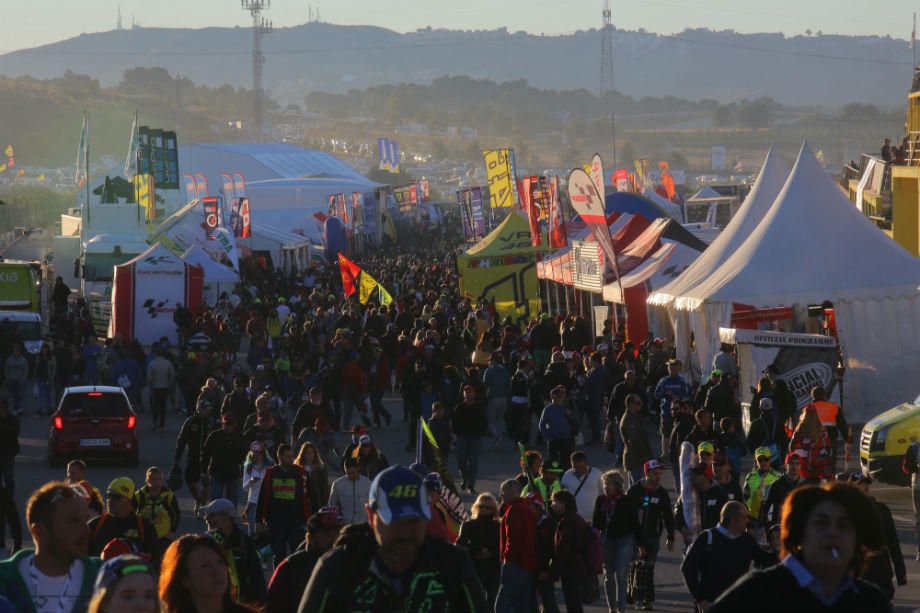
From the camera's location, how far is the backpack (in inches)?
397

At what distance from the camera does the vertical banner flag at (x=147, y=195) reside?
5062 cm

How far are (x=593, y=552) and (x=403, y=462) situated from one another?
9265mm

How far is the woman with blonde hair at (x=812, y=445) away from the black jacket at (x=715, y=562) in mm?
5978

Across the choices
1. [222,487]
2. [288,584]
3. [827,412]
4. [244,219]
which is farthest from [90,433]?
[244,219]

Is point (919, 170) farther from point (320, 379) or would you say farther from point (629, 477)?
point (629, 477)

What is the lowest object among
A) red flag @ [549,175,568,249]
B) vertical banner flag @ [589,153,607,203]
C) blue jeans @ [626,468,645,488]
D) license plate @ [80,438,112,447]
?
license plate @ [80,438,112,447]

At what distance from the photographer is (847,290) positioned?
70.5 ft

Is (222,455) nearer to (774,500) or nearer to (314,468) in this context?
(314,468)

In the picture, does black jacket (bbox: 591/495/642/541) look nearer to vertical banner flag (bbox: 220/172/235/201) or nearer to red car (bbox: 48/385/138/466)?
red car (bbox: 48/385/138/466)

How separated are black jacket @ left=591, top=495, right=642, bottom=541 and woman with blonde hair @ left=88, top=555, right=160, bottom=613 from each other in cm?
631

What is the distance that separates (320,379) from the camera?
21156 millimetres

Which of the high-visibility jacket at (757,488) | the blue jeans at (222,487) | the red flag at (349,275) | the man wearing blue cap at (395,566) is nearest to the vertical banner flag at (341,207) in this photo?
the red flag at (349,275)

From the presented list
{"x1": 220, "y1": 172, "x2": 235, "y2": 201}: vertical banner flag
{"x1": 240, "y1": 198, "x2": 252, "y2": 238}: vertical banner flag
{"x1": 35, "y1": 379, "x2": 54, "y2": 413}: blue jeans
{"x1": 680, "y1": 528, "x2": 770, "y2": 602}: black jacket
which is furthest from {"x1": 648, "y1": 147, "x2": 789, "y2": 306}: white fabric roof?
Answer: {"x1": 220, "y1": 172, "x2": 235, "y2": 201}: vertical banner flag

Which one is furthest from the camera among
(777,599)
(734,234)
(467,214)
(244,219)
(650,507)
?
(244,219)
